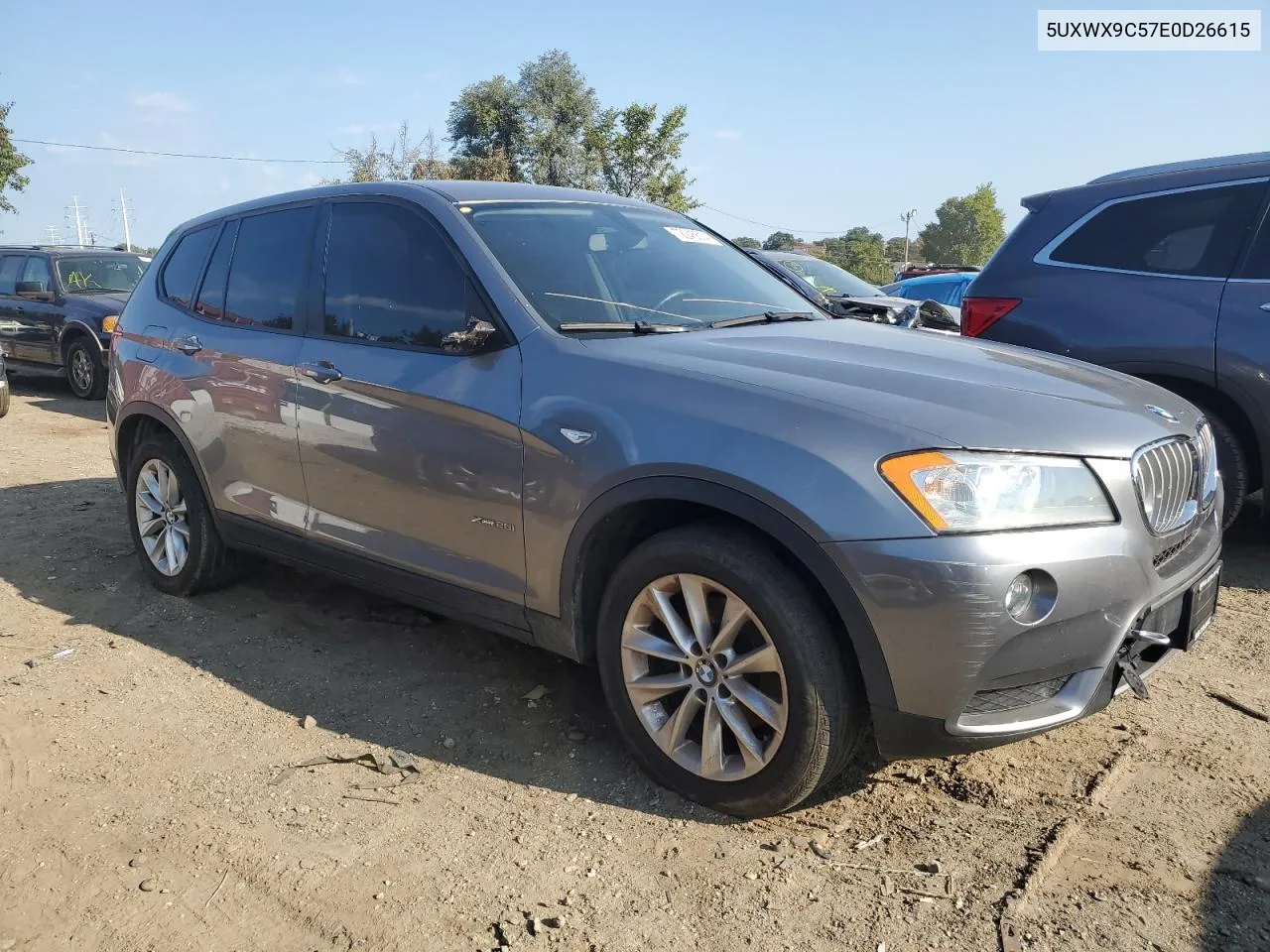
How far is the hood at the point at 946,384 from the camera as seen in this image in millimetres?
2545

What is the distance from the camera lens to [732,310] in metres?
3.64

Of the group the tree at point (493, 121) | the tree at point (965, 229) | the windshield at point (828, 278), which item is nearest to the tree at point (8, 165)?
the tree at point (493, 121)

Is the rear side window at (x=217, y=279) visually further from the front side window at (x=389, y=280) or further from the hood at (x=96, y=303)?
the hood at (x=96, y=303)

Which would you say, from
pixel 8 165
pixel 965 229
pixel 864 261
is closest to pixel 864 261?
pixel 864 261

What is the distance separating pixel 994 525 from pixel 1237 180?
3.38 metres

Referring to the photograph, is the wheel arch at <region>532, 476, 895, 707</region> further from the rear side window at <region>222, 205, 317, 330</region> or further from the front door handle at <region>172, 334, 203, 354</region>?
the front door handle at <region>172, 334, 203, 354</region>

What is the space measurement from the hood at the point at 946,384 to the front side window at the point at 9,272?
12011mm

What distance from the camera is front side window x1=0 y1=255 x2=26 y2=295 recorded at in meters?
12.3

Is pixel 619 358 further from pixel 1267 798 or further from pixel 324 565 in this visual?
pixel 1267 798

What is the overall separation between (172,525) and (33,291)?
8.78m

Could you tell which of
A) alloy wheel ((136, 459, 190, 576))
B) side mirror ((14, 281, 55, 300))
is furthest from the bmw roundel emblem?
side mirror ((14, 281, 55, 300))

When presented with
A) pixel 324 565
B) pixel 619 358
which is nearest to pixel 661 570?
pixel 619 358

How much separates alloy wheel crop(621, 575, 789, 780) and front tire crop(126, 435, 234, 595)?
2.56m

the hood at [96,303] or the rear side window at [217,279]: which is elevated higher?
the rear side window at [217,279]
